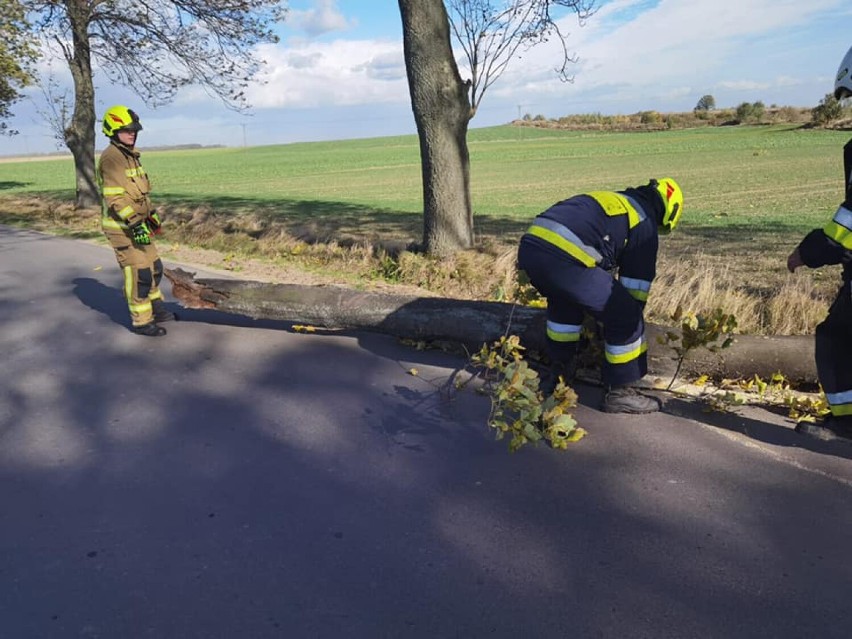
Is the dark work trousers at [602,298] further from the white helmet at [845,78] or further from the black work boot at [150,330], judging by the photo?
the black work boot at [150,330]

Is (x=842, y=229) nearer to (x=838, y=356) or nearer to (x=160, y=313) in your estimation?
(x=838, y=356)

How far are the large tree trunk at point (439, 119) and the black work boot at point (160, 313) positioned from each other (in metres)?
3.56

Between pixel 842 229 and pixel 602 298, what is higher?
pixel 842 229

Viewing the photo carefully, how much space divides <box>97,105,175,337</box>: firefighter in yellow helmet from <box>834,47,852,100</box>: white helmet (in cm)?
530

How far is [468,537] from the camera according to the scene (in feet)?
9.77

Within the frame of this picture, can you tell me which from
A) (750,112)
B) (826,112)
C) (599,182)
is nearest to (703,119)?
(750,112)

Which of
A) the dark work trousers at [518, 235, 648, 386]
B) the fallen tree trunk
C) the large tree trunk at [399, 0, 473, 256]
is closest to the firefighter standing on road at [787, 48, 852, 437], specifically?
the fallen tree trunk

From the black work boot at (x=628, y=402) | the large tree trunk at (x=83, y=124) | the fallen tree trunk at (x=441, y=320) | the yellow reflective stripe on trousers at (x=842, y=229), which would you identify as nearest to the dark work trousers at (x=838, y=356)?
the yellow reflective stripe on trousers at (x=842, y=229)

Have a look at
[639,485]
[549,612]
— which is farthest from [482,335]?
[549,612]

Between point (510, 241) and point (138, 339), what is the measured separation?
639 cm

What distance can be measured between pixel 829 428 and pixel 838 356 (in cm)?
42

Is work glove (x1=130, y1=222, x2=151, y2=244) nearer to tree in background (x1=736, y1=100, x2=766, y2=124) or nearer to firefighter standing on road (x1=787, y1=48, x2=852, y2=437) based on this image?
firefighter standing on road (x1=787, y1=48, x2=852, y2=437)

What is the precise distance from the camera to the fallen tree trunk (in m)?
4.53

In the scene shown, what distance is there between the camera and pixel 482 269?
26.6ft
